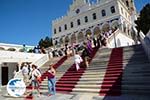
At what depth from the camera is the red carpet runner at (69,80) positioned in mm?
10780

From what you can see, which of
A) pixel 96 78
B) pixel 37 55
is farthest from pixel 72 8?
pixel 96 78

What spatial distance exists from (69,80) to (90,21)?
29964mm

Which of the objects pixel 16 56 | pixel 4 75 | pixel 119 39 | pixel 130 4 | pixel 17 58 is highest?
pixel 130 4

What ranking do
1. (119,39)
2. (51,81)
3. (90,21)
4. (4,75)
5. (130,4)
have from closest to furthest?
(51,81) → (4,75) → (119,39) → (90,21) → (130,4)

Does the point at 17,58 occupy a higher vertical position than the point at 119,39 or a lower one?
lower

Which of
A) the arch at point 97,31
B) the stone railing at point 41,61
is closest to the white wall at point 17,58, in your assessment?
the stone railing at point 41,61

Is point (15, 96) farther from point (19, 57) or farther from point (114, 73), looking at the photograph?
point (19, 57)

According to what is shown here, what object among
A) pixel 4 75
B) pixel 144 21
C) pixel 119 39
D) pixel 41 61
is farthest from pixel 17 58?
pixel 144 21

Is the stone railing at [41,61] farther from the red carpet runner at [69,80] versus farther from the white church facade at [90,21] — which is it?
the white church facade at [90,21]

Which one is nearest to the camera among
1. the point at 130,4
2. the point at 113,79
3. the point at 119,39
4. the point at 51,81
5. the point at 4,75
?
the point at 51,81

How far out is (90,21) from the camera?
40.5 m

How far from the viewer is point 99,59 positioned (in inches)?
558

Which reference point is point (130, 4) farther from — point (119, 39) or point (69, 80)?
point (69, 80)

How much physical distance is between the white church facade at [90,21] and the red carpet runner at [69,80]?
21.2m
